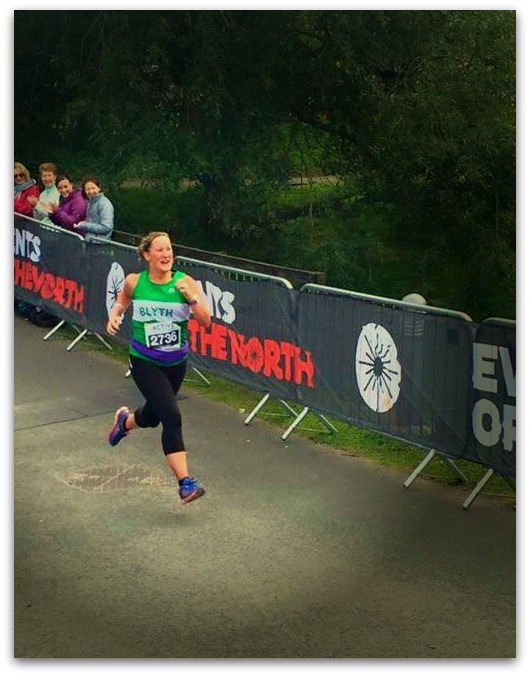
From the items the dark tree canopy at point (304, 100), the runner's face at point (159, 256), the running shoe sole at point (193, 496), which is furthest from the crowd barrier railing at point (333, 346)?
the runner's face at point (159, 256)

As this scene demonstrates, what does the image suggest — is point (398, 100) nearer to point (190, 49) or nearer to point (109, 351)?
point (190, 49)

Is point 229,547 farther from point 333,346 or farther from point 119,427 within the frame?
point 333,346

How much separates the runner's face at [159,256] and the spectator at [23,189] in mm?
844

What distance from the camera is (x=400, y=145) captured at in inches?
264

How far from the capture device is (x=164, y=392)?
6539 mm

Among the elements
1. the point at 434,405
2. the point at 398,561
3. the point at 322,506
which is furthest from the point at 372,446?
the point at 398,561

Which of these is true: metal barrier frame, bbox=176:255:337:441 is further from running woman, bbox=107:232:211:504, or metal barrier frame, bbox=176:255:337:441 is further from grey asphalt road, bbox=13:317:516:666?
running woman, bbox=107:232:211:504

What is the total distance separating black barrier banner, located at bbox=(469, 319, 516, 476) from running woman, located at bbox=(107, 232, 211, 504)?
61.6 inches

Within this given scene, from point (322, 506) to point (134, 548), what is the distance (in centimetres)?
109

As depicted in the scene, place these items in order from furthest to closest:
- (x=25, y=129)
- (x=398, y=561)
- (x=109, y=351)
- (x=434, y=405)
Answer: (x=109, y=351)
(x=434, y=405)
(x=25, y=129)
(x=398, y=561)

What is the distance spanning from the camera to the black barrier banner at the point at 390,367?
276 inches

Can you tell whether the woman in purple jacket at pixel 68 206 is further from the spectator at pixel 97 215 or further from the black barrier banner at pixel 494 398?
the black barrier banner at pixel 494 398

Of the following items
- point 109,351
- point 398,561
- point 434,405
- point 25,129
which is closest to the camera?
point 398,561

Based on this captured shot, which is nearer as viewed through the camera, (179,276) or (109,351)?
(179,276)
